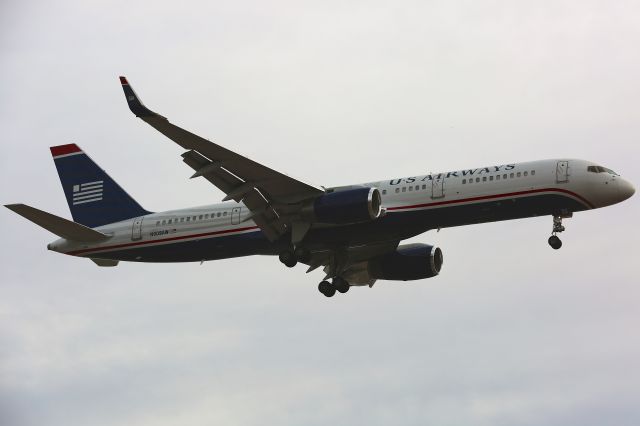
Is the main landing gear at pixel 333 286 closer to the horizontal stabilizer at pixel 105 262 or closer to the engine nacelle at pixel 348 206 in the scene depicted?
the engine nacelle at pixel 348 206

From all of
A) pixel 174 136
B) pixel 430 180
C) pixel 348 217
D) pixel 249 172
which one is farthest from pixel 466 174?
pixel 174 136

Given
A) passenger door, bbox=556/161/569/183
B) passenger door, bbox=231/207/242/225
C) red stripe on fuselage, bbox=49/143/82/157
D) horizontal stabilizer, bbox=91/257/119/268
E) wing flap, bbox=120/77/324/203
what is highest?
red stripe on fuselage, bbox=49/143/82/157

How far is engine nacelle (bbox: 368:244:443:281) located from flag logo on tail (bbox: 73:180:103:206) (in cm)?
1359

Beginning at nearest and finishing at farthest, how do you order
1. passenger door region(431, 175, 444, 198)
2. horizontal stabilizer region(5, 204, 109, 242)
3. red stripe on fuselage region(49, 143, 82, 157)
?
passenger door region(431, 175, 444, 198) → horizontal stabilizer region(5, 204, 109, 242) → red stripe on fuselage region(49, 143, 82, 157)

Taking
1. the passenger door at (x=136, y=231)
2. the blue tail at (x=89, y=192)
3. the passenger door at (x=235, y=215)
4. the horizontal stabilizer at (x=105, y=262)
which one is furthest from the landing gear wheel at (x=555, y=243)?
the horizontal stabilizer at (x=105, y=262)

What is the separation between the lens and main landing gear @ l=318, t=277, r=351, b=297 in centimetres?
6094

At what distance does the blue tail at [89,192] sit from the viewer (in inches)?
2452

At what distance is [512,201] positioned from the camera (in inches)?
2110

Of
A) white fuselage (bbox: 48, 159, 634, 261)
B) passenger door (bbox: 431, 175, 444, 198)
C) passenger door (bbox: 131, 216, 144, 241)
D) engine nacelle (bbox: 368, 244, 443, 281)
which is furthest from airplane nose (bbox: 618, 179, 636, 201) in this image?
passenger door (bbox: 131, 216, 144, 241)

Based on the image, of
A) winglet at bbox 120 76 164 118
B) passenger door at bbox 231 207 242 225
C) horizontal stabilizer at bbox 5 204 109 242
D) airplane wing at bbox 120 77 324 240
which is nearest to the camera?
winglet at bbox 120 76 164 118

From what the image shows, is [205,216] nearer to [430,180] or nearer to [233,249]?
[233,249]

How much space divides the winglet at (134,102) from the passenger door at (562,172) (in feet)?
54.9

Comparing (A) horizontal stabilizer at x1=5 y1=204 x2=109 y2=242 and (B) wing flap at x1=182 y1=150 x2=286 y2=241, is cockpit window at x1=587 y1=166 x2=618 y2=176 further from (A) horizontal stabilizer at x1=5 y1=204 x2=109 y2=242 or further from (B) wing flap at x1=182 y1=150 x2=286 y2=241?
(A) horizontal stabilizer at x1=5 y1=204 x2=109 y2=242

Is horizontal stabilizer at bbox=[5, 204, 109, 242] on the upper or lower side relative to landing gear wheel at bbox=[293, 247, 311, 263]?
upper
